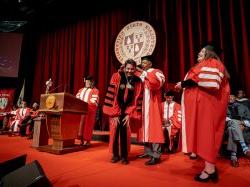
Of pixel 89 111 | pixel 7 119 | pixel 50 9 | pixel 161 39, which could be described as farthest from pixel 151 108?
pixel 7 119

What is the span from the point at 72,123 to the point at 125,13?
12.7 ft

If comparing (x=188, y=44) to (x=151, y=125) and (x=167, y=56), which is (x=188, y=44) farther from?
(x=151, y=125)

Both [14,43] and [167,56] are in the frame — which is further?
[14,43]

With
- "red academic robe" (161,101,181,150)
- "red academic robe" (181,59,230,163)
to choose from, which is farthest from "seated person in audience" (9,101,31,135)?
"red academic robe" (181,59,230,163)

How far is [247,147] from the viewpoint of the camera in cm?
320

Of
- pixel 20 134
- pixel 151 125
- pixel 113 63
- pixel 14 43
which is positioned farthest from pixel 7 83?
pixel 151 125

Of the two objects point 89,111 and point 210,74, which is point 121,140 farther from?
point 89,111

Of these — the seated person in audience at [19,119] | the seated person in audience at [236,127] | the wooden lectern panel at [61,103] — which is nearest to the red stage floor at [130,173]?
the seated person in audience at [236,127]

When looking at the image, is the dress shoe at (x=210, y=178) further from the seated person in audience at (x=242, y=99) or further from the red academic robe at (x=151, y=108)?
the seated person in audience at (x=242, y=99)

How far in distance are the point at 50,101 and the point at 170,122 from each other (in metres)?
2.09

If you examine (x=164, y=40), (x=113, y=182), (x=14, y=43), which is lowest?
(x=113, y=182)

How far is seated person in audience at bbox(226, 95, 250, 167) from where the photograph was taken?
3.11 m

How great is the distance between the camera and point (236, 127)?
3.18 m

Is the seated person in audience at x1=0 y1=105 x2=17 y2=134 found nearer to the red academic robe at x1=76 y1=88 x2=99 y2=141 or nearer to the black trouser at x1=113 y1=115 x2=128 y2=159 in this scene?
the red academic robe at x1=76 y1=88 x2=99 y2=141
